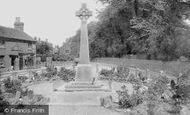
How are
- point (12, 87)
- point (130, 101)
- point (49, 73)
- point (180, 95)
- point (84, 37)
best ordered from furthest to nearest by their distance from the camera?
point (49, 73) → point (84, 37) → point (12, 87) → point (130, 101) → point (180, 95)

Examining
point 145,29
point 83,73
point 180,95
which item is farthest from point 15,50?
point 180,95

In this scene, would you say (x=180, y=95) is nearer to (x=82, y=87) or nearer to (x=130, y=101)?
(x=130, y=101)

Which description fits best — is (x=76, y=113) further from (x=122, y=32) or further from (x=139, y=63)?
(x=122, y=32)

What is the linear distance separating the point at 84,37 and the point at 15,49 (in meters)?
21.1

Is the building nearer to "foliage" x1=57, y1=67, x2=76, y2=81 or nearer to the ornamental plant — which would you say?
"foliage" x1=57, y1=67, x2=76, y2=81

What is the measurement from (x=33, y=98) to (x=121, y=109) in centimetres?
372

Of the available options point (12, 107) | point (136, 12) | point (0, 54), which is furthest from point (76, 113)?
point (136, 12)

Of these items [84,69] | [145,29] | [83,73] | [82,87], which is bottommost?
[82,87]

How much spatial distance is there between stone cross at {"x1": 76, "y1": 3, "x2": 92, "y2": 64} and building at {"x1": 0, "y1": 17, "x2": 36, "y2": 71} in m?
16.7

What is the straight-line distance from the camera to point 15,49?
31562mm

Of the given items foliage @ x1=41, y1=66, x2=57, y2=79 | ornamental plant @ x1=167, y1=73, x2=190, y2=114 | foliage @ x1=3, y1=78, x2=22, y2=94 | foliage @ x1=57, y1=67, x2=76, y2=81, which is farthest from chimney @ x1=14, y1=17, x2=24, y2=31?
ornamental plant @ x1=167, y1=73, x2=190, y2=114

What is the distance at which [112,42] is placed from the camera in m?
44.8

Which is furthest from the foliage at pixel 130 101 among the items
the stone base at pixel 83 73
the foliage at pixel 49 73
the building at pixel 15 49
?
the building at pixel 15 49

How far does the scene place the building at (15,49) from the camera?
94.0 feet
